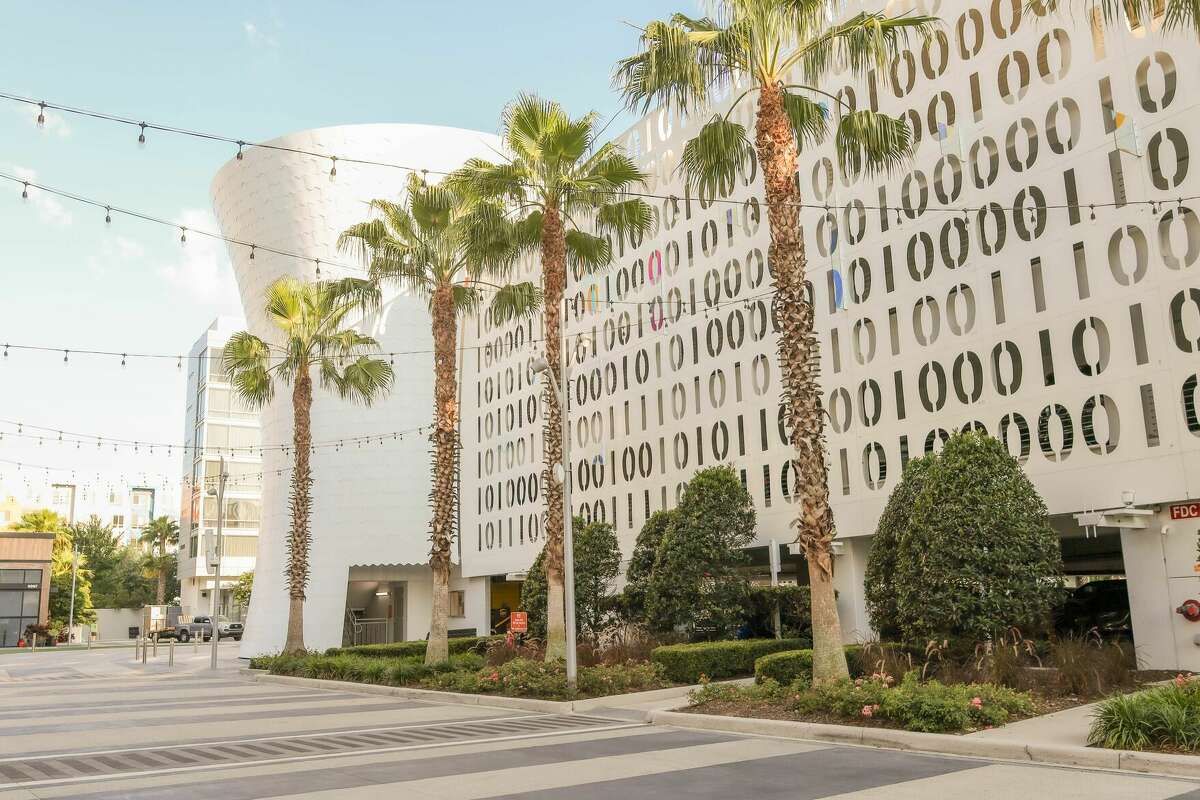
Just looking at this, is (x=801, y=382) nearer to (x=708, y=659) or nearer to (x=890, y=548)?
(x=890, y=548)

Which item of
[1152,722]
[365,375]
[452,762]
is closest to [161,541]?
[365,375]

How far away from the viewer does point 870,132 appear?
1709 centimetres

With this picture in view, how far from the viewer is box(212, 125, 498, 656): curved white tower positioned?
48375mm

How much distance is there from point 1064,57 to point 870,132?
7511mm

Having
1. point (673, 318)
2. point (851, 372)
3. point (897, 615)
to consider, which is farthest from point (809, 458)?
point (673, 318)

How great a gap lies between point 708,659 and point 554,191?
11136 mm

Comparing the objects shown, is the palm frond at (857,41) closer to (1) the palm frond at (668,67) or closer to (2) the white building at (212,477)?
(1) the palm frond at (668,67)

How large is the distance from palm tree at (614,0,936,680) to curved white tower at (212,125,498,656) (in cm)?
3402

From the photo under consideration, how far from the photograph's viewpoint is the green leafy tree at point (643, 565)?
28156 mm

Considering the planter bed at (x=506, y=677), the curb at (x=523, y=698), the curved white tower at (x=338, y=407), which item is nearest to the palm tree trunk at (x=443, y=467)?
the planter bed at (x=506, y=677)

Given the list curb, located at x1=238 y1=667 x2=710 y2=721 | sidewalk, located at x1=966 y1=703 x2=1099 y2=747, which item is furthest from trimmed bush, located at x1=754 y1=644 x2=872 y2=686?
sidewalk, located at x1=966 y1=703 x2=1099 y2=747

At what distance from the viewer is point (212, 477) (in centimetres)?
8394

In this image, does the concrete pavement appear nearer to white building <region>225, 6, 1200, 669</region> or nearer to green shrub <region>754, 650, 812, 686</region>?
green shrub <region>754, 650, 812, 686</region>

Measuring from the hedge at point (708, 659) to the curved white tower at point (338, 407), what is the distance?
30.7m
